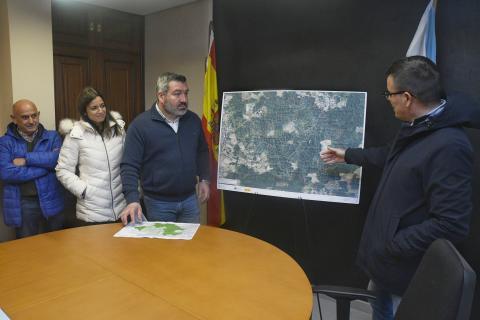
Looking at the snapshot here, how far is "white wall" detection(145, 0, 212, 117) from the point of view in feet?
11.8

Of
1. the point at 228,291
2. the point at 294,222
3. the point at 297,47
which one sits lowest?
the point at 294,222

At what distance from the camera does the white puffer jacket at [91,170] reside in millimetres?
2258

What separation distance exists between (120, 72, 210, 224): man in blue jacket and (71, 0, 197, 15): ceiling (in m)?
1.69

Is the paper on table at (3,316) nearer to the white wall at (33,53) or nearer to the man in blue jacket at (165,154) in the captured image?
the man in blue jacket at (165,154)

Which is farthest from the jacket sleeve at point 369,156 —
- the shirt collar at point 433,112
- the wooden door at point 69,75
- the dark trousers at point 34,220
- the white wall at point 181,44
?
the wooden door at point 69,75

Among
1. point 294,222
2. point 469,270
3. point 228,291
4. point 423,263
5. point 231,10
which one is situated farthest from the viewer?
point 231,10

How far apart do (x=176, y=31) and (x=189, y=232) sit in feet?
8.78

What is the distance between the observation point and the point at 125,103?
4070 mm

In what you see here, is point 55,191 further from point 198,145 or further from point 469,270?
point 469,270

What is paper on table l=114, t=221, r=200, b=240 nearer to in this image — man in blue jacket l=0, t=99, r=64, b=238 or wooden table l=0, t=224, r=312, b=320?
wooden table l=0, t=224, r=312, b=320

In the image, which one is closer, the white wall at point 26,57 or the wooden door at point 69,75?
the white wall at point 26,57

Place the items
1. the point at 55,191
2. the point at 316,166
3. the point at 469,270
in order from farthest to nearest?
the point at 55,191, the point at 316,166, the point at 469,270

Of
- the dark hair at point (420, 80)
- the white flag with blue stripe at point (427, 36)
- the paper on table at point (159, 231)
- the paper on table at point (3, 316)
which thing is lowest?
the paper on table at point (3, 316)

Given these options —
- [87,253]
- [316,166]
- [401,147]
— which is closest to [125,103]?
[316,166]
